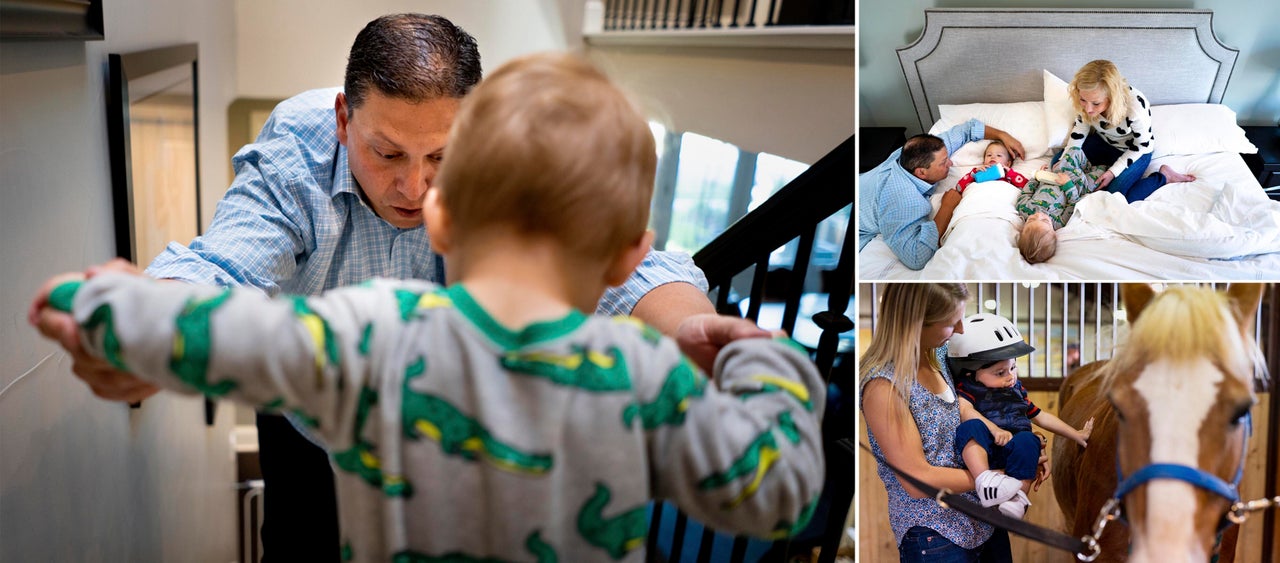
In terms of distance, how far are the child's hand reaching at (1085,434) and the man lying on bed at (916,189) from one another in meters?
0.37

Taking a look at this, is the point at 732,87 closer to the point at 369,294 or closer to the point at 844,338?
the point at 844,338

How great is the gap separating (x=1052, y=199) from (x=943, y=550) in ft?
2.02

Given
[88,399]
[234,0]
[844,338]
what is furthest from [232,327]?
[844,338]

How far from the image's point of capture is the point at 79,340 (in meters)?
0.69

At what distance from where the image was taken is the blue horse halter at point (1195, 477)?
1417mm

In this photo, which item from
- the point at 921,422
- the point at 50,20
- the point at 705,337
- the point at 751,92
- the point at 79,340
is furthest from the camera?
the point at 751,92

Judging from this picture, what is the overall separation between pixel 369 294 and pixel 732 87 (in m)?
2.25

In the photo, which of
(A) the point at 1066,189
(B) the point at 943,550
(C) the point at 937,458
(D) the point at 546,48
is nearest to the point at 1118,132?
(A) the point at 1066,189

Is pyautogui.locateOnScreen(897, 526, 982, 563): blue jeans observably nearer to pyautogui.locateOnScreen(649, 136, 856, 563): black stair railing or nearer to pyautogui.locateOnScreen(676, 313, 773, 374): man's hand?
pyautogui.locateOnScreen(649, 136, 856, 563): black stair railing

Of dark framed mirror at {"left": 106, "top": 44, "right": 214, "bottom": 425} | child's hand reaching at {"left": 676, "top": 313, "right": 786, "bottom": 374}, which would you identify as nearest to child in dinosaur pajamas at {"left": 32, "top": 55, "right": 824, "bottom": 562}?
child's hand reaching at {"left": 676, "top": 313, "right": 786, "bottom": 374}

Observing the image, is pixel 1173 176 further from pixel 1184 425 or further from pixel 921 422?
pixel 921 422

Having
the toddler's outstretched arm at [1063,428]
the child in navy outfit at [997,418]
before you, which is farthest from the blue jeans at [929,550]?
the toddler's outstretched arm at [1063,428]

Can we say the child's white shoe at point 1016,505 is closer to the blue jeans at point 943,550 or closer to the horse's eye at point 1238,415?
the blue jeans at point 943,550

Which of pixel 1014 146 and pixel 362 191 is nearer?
pixel 362 191
